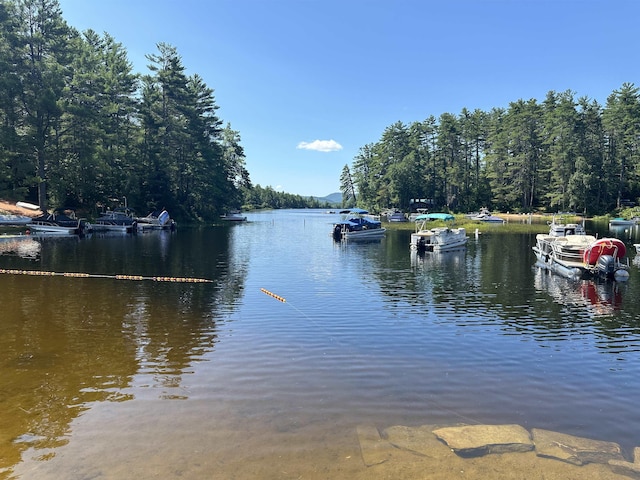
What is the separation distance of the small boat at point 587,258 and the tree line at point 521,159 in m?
68.1

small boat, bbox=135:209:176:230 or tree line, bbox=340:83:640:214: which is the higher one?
tree line, bbox=340:83:640:214

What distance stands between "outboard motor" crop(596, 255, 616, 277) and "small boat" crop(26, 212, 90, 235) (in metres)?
49.0

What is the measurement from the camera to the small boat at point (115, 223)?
53.2 m

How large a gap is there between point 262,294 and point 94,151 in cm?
4666

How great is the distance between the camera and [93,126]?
54875mm

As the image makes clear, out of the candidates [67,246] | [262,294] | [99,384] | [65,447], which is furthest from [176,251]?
[65,447]

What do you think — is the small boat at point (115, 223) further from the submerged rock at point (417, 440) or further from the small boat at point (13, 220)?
the submerged rock at point (417, 440)

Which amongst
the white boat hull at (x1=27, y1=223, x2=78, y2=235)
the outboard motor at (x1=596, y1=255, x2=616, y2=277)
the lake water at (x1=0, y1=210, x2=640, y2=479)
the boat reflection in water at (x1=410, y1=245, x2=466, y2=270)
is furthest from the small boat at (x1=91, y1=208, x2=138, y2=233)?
the outboard motor at (x1=596, y1=255, x2=616, y2=277)

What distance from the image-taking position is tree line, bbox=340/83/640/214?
90.9 m

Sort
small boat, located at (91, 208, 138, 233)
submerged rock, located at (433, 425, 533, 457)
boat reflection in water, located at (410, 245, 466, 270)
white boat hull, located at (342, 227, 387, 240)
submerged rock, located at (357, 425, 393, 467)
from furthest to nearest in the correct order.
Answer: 1. small boat, located at (91, 208, 138, 233)
2. white boat hull, located at (342, 227, 387, 240)
3. boat reflection in water, located at (410, 245, 466, 270)
4. submerged rock, located at (433, 425, 533, 457)
5. submerged rock, located at (357, 425, 393, 467)

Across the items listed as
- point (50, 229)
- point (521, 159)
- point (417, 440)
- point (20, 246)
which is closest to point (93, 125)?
point (50, 229)

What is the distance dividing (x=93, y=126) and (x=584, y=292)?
57446 millimetres

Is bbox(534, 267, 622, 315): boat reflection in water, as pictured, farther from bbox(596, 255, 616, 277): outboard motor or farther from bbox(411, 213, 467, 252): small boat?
bbox(411, 213, 467, 252): small boat

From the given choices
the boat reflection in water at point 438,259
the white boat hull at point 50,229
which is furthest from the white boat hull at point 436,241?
the white boat hull at point 50,229
